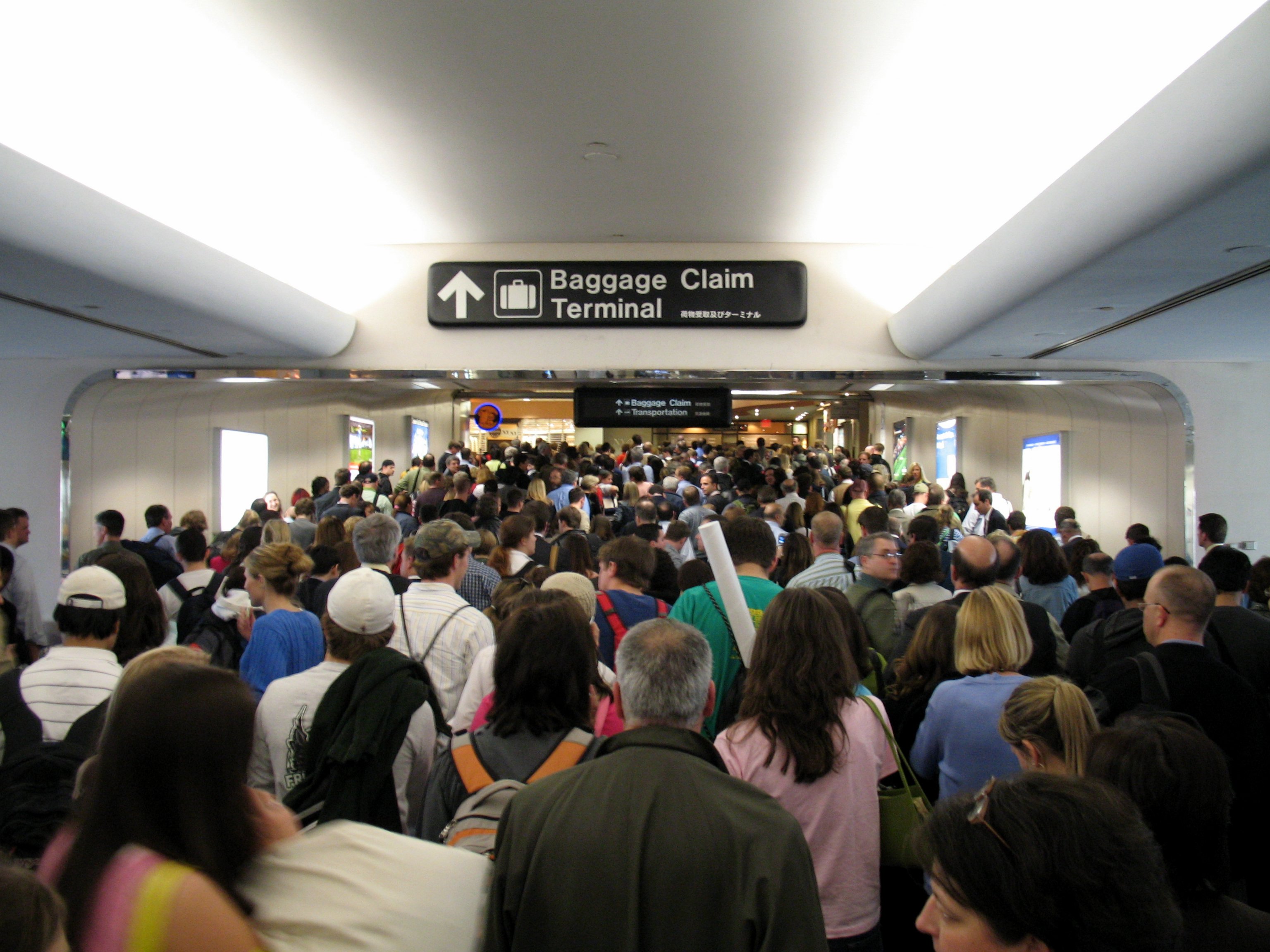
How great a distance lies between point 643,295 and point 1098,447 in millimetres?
5458

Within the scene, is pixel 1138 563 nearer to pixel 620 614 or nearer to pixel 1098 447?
pixel 620 614

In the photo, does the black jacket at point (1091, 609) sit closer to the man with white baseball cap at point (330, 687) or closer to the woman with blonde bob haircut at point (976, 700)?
the woman with blonde bob haircut at point (976, 700)

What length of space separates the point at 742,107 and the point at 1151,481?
20.2 ft

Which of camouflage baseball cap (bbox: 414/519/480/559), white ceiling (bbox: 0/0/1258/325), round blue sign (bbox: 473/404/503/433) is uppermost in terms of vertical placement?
white ceiling (bbox: 0/0/1258/325)

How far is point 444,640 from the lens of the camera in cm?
331

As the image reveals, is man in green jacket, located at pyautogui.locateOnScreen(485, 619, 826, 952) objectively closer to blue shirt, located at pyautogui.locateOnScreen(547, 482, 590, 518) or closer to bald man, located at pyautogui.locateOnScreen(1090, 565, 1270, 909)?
bald man, located at pyautogui.locateOnScreen(1090, 565, 1270, 909)

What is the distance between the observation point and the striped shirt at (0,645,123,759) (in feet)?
8.84

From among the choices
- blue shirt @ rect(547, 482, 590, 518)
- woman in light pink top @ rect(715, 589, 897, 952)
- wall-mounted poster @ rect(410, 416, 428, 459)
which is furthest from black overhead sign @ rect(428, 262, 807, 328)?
wall-mounted poster @ rect(410, 416, 428, 459)

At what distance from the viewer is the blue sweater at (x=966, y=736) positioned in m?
2.66

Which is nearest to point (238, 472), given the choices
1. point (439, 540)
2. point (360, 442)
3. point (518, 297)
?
point (360, 442)

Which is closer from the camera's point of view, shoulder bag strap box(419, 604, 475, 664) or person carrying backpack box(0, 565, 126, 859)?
person carrying backpack box(0, 565, 126, 859)

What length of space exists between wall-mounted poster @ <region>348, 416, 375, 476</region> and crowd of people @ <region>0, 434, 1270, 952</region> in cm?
835

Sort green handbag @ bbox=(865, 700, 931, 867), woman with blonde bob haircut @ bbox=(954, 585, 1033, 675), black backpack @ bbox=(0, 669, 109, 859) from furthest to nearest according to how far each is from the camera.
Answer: woman with blonde bob haircut @ bbox=(954, 585, 1033, 675) → green handbag @ bbox=(865, 700, 931, 867) → black backpack @ bbox=(0, 669, 109, 859)

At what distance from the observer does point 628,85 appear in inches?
165
